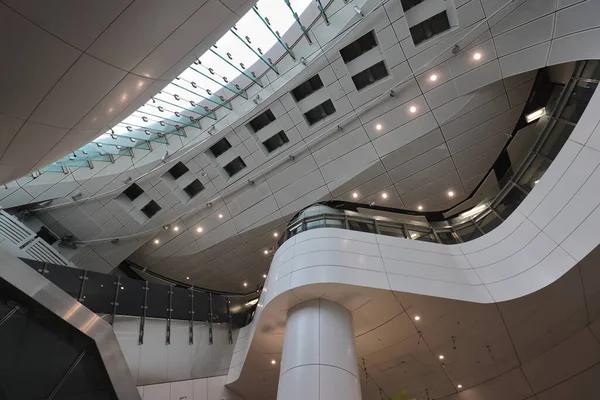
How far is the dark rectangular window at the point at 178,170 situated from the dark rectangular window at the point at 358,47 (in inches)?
297

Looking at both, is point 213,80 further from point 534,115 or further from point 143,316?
point 534,115

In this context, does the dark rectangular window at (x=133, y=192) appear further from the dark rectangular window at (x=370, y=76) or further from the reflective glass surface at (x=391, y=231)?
the reflective glass surface at (x=391, y=231)

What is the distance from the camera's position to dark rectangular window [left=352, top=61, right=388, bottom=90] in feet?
40.6

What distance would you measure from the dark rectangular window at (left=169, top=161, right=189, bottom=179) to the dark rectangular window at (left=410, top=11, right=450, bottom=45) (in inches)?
385

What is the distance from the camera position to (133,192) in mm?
15133

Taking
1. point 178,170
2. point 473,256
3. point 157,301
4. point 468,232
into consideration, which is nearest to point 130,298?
point 157,301

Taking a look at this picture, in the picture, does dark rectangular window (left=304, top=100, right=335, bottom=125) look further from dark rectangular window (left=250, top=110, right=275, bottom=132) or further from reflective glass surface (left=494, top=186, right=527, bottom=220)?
reflective glass surface (left=494, top=186, right=527, bottom=220)

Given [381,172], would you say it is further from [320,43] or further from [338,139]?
[320,43]

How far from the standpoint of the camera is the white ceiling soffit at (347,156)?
11.2 metres

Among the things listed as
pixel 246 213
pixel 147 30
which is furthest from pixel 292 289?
pixel 246 213

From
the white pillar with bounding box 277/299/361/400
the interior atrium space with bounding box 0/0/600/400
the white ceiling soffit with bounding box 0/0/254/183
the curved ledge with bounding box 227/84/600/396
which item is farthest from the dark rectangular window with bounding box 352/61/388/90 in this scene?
the white ceiling soffit with bounding box 0/0/254/183

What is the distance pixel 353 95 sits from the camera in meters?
12.6

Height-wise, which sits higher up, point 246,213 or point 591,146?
point 246,213

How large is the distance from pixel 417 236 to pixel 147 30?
8.47 m
